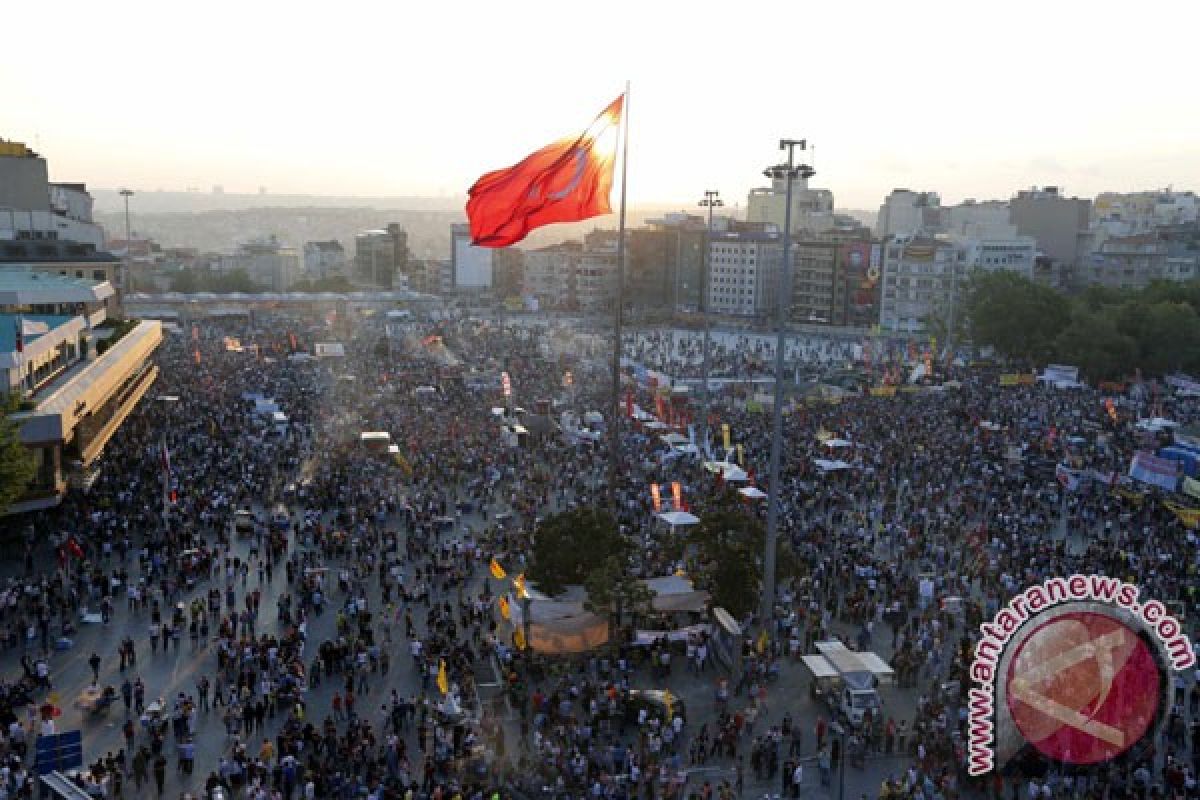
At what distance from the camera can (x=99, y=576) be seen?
22.3 meters

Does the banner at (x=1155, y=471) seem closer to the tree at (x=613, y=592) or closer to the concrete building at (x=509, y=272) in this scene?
the tree at (x=613, y=592)

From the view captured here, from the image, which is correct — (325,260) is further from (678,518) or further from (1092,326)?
(678,518)

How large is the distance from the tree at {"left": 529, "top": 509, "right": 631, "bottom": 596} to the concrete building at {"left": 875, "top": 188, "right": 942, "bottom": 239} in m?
105

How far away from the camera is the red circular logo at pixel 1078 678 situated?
12555mm

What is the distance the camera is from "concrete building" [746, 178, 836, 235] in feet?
414

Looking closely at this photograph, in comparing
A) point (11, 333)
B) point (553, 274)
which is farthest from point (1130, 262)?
point (11, 333)

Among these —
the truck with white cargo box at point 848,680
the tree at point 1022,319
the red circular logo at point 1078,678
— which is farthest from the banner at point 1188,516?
the tree at point 1022,319

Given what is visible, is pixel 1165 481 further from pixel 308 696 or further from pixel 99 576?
pixel 99 576

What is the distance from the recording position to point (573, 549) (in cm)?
1994

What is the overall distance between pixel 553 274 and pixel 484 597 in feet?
309

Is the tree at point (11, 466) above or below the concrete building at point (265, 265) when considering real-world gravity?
above

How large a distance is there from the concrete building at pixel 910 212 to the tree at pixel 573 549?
105 metres

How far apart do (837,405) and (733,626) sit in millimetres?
26460

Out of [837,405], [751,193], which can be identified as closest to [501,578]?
[837,405]
